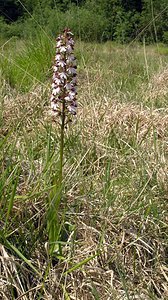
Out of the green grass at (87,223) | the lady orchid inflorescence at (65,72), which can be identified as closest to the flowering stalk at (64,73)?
the lady orchid inflorescence at (65,72)

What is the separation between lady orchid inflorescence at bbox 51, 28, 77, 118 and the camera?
172 cm

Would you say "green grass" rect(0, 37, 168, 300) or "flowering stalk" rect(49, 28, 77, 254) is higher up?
"flowering stalk" rect(49, 28, 77, 254)

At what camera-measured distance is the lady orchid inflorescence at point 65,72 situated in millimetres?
1722

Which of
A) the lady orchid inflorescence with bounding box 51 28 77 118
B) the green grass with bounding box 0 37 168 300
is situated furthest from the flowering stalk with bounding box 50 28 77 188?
the green grass with bounding box 0 37 168 300

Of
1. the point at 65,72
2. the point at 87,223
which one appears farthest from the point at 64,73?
the point at 87,223

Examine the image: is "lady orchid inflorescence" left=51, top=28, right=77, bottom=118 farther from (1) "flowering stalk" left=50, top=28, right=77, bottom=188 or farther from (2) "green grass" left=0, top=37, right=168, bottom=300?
(2) "green grass" left=0, top=37, right=168, bottom=300

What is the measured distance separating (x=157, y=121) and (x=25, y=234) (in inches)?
68.1

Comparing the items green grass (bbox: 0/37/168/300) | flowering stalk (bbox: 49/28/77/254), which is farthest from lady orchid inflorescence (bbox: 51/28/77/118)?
green grass (bbox: 0/37/168/300)

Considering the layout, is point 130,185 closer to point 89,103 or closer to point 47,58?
point 89,103

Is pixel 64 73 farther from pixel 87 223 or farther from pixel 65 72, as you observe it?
pixel 87 223

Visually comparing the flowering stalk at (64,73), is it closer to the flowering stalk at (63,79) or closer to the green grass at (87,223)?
the flowering stalk at (63,79)

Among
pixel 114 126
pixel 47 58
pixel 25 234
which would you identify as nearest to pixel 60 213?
pixel 25 234

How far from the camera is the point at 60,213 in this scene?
6.24ft

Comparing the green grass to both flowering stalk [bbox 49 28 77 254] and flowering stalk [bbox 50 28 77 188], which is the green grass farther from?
flowering stalk [bbox 50 28 77 188]
